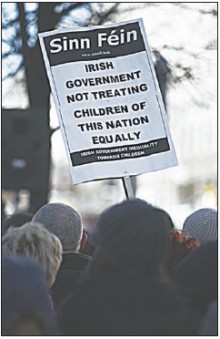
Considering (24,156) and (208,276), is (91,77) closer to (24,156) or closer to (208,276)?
(208,276)

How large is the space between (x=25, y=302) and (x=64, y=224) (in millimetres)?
1588

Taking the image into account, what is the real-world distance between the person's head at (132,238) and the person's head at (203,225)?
1.43 meters

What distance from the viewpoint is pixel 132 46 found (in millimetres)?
5398

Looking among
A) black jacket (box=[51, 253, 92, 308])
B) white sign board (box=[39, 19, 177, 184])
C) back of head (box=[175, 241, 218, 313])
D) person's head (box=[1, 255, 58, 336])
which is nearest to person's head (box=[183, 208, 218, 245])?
white sign board (box=[39, 19, 177, 184])

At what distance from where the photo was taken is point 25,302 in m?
→ 2.94

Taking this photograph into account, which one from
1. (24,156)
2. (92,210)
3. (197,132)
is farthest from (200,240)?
(197,132)

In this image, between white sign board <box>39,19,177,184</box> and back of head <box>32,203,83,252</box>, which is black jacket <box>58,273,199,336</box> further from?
white sign board <box>39,19,177,184</box>

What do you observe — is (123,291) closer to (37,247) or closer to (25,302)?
(25,302)

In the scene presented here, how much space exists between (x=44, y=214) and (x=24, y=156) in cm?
475

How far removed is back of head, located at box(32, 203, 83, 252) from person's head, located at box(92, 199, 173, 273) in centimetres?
118

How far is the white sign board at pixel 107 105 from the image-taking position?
17.4ft

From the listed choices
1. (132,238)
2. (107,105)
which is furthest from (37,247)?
(107,105)

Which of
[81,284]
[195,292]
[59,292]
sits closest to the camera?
[81,284]

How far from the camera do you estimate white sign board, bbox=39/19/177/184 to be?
208 inches
